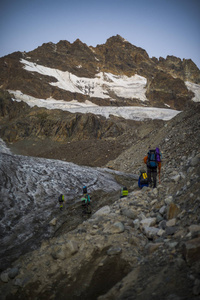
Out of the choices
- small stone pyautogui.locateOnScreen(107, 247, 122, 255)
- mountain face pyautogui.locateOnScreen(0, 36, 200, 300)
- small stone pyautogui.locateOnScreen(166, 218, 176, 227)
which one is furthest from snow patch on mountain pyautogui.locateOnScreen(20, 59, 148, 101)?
small stone pyautogui.locateOnScreen(107, 247, 122, 255)

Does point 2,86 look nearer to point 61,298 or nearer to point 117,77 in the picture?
point 117,77

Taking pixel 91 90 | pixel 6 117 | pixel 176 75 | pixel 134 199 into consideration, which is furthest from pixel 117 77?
pixel 134 199

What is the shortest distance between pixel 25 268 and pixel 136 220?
3037mm

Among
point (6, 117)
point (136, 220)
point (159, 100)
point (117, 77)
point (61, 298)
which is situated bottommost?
point (61, 298)

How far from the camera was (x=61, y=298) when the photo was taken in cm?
420

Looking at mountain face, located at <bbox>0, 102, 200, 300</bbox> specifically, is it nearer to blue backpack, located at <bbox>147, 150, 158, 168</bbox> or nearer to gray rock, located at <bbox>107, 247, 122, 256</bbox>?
gray rock, located at <bbox>107, 247, 122, 256</bbox>

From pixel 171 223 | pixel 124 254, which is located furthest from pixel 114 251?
pixel 171 223

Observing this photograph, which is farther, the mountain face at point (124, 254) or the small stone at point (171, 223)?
the small stone at point (171, 223)

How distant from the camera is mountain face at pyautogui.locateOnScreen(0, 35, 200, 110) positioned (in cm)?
11319

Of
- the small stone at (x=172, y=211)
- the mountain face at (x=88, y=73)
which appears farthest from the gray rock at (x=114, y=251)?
the mountain face at (x=88, y=73)

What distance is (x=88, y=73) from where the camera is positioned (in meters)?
156

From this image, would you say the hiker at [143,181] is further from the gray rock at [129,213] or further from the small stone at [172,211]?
the small stone at [172,211]

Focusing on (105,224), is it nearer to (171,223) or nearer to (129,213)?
(129,213)

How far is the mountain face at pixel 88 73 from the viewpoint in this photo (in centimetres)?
11319
